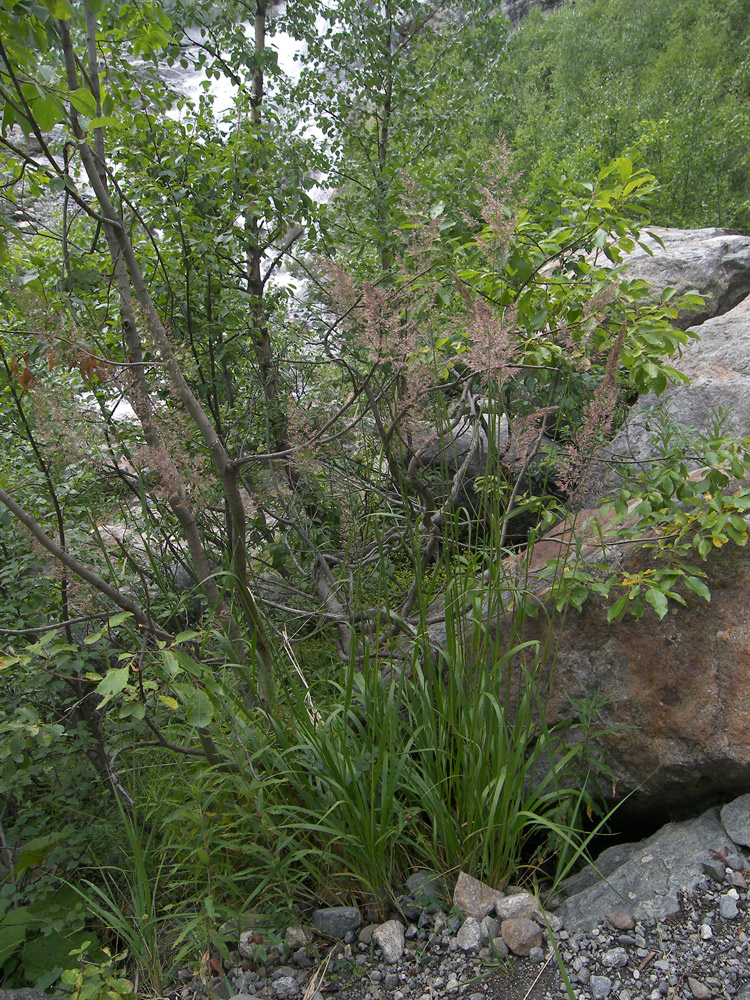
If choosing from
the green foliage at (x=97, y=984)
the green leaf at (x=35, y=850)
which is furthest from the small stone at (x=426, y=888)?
the green leaf at (x=35, y=850)

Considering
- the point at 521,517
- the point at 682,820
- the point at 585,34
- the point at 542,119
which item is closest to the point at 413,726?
the point at 682,820

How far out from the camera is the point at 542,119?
1499cm

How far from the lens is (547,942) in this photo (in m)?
1.77

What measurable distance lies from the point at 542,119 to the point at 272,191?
14.2 m

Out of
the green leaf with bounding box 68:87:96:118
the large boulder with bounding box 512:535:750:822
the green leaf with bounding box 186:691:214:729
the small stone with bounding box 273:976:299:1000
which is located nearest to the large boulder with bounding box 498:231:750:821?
the large boulder with bounding box 512:535:750:822

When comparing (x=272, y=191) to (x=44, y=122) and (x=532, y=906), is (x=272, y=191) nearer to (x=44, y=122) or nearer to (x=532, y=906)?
(x=44, y=122)

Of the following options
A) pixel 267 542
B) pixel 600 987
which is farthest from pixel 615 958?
pixel 267 542

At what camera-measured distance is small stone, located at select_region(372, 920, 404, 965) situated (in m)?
1.79

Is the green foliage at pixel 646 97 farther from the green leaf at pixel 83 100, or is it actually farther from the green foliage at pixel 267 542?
the green leaf at pixel 83 100

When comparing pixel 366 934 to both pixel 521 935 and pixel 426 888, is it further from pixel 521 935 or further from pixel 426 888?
pixel 521 935

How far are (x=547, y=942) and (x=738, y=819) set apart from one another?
675 millimetres

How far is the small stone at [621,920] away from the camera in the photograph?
68.7 inches

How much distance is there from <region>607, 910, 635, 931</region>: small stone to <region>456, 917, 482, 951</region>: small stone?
35 centimetres

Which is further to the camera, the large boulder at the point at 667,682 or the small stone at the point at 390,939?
the large boulder at the point at 667,682
